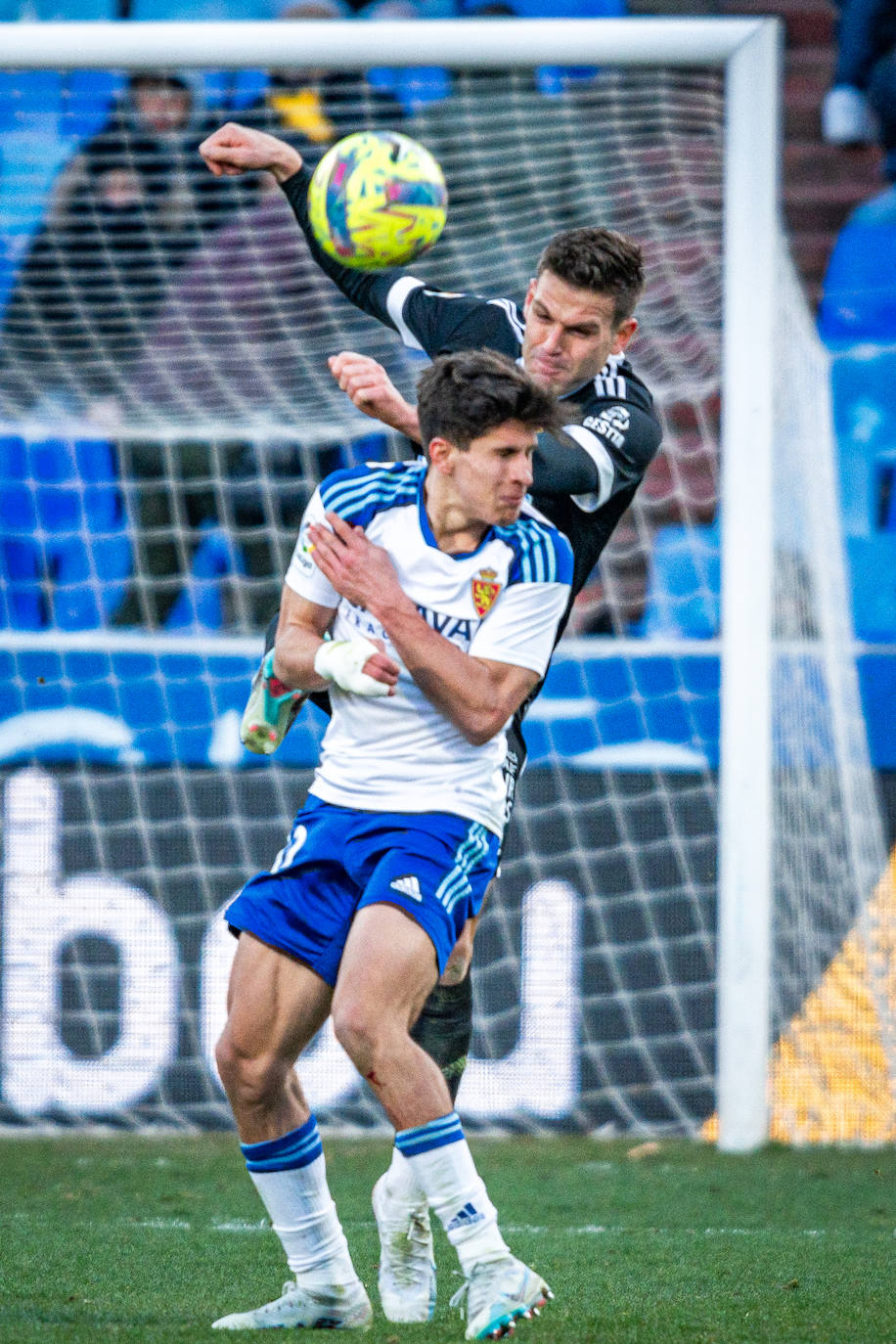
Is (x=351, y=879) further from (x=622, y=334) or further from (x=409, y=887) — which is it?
(x=622, y=334)

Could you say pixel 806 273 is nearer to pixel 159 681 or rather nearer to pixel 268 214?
pixel 268 214

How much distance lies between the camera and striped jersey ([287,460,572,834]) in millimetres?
3418

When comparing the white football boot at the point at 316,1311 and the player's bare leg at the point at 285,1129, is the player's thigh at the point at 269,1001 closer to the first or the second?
the player's bare leg at the point at 285,1129

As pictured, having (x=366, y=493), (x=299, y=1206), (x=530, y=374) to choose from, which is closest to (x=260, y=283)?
(x=530, y=374)

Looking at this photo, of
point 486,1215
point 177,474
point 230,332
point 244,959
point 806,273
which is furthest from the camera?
point 806,273

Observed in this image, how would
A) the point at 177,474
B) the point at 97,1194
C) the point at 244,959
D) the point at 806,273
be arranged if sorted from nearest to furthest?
the point at 244,959 → the point at 97,1194 → the point at 177,474 → the point at 806,273

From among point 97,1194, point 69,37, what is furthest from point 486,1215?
point 69,37

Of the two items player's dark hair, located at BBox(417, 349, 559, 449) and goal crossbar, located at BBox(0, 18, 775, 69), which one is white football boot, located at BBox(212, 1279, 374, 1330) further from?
goal crossbar, located at BBox(0, 18, 775, 69)

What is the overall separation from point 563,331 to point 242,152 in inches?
32.4

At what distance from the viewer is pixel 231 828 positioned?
→ 691 centimetres

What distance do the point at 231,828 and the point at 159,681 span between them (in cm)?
59

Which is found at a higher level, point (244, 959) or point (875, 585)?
point (875, 585)

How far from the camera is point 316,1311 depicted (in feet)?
11.3

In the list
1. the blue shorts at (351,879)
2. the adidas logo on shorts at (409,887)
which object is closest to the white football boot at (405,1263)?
the blue shorts at (351,879)
